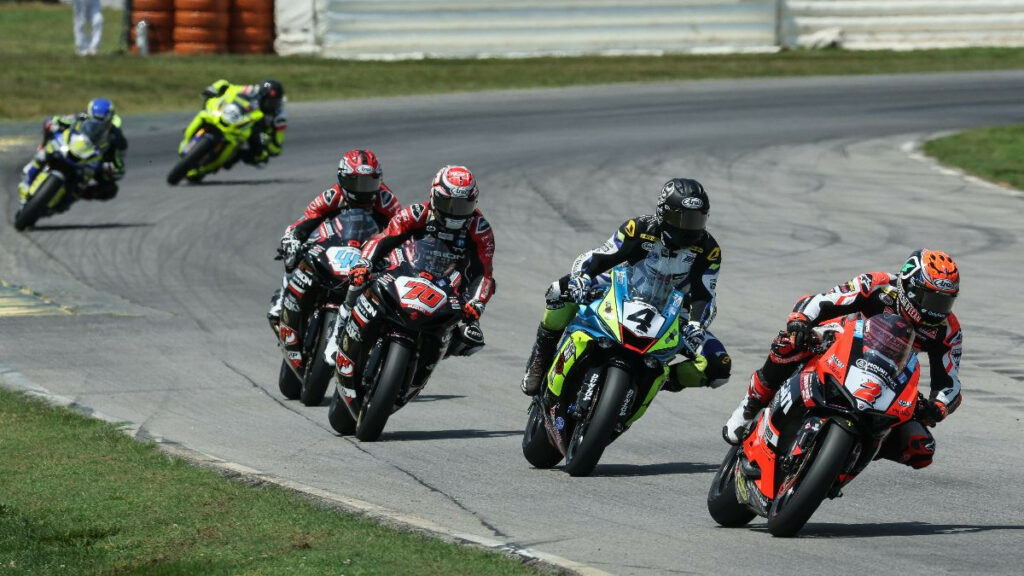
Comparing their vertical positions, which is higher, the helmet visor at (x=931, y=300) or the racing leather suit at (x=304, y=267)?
the helmet visor at (x=931, y=300)

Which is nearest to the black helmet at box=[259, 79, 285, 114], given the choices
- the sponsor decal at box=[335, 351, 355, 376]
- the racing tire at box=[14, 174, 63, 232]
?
the racing tire at box=[14, 174, 63, 232]

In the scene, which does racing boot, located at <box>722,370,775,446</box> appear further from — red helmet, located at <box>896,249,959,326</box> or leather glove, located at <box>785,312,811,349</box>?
red helmet, located at <box>896,249,959,326</box>

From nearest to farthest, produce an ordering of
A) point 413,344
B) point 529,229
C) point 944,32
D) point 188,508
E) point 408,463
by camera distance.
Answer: point 188,508 → point 408,463 → point 413,344 → point 529,229 → point 944,32

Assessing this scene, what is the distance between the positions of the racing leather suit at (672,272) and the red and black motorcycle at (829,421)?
5.09 feet

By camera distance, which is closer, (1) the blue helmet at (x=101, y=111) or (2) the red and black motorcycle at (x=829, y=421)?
(2) the red and black motorcycle at (x=829, y=421)

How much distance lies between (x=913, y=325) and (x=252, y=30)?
28.9m

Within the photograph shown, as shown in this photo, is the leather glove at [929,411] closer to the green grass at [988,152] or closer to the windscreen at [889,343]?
the windscreen at [889,343]

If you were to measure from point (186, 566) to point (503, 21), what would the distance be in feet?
94.8

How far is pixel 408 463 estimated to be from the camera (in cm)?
991

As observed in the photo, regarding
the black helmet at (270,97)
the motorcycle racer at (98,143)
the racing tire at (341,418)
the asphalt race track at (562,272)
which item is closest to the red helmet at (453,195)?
the racing tire at (341,418)

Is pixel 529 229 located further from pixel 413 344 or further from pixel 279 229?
pixel 413 344

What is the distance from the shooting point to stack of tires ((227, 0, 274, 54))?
34.9 m

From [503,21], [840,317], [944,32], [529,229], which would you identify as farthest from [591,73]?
[840,317]

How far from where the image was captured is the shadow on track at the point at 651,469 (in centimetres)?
964
